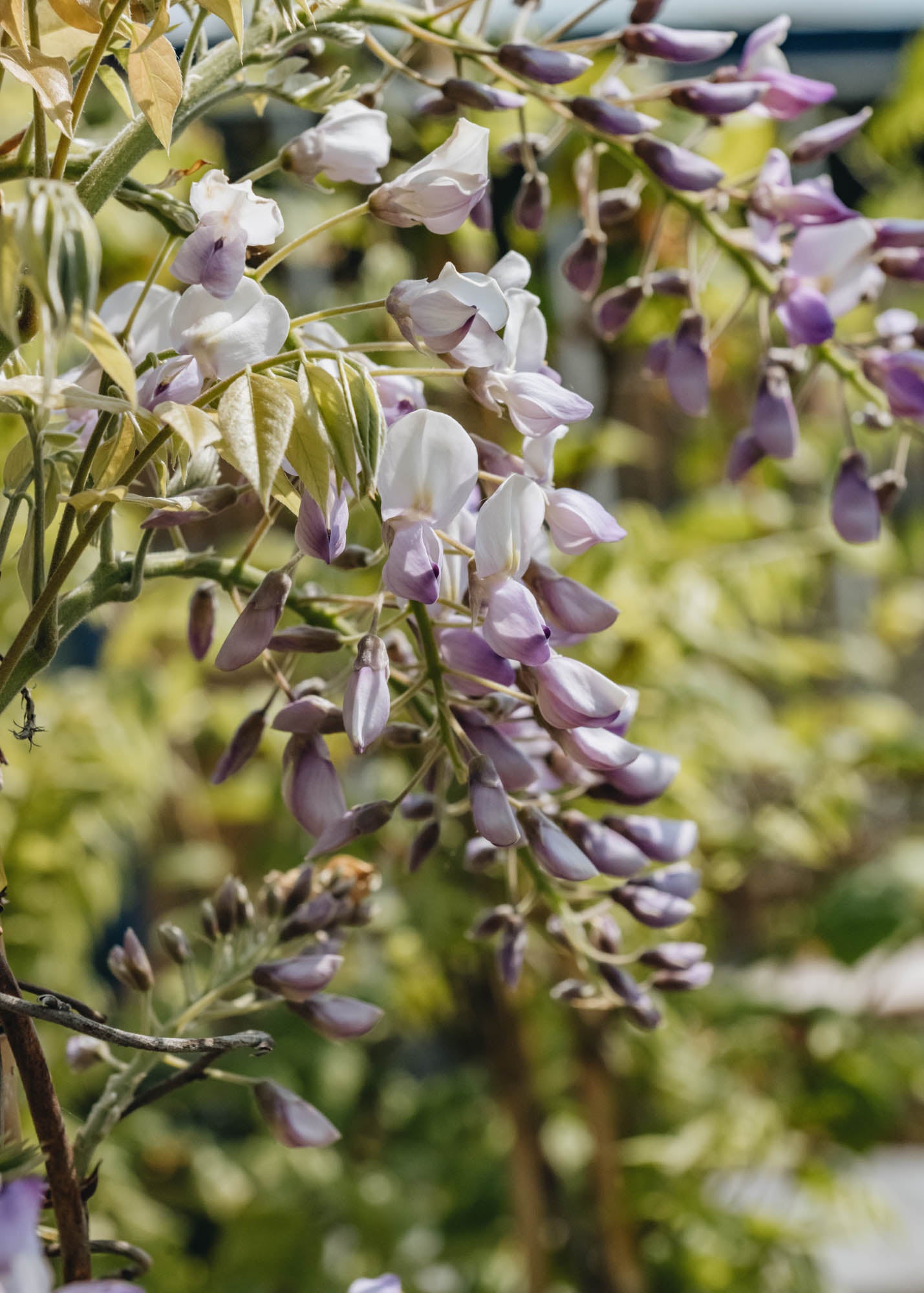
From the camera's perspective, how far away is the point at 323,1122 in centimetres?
34

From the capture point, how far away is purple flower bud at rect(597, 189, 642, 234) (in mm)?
451

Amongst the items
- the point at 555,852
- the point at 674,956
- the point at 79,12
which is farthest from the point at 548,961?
the point at 79,12

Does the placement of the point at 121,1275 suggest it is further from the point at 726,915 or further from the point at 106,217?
the point at 726,915

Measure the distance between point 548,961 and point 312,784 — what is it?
1078mm

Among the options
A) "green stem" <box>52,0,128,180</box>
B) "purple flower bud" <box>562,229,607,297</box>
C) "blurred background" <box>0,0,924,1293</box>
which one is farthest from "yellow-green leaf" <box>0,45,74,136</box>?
"blurred background" <box>0,0,924,1293</box>

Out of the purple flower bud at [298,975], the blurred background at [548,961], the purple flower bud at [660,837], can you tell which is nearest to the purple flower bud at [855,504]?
the purple flower bud at [660,837]

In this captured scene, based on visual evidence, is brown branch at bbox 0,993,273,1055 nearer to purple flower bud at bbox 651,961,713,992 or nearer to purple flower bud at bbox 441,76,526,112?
purple flower bud at bbox 651,961,713,992

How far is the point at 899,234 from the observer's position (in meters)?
0.41

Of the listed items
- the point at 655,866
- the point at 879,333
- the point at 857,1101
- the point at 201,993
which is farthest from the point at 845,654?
the point at 201,993

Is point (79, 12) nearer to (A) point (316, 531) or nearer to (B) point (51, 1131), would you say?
(A) point (316, 531)

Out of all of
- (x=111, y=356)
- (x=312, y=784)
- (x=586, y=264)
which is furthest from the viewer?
(x=586, y=264)

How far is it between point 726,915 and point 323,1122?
8.14ft

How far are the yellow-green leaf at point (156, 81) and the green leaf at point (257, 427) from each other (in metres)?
0.06

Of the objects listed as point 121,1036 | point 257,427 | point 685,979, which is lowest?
point 685,979
